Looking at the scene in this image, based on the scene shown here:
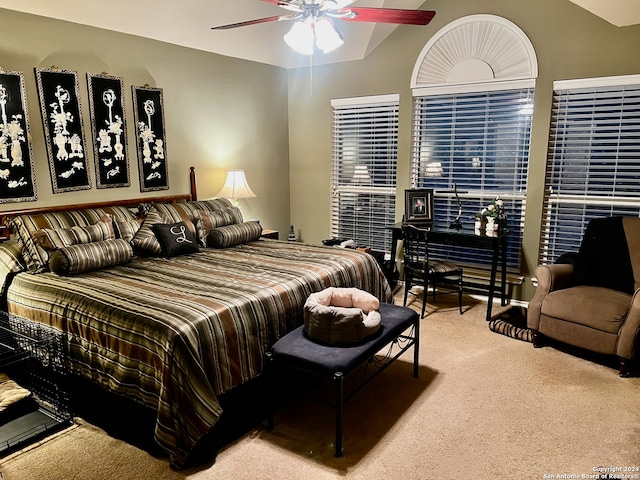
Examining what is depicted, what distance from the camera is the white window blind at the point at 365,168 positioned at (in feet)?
17.2

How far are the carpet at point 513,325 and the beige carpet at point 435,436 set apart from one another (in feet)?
1.49

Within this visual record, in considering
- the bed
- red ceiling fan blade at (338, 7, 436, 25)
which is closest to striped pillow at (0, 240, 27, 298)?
the bed

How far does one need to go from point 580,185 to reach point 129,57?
4.26m

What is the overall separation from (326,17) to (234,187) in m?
2.46

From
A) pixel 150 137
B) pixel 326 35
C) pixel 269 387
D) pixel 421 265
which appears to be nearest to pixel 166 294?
pixel 269 387

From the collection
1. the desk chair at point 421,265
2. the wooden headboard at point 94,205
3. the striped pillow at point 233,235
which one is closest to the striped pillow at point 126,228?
the wooden headboard at point 94,205

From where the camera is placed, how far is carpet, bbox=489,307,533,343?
3820 mm

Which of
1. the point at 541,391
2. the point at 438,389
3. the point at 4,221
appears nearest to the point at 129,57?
the point at 4,221

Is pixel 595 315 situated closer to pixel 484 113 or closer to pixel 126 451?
pixel 484 113

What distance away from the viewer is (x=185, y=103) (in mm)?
4613

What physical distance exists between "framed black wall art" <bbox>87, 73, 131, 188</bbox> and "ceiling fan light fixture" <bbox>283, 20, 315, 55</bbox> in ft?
6.25

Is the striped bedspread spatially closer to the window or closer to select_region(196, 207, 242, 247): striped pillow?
select_region(196, 207, 242, 247): striped pillow

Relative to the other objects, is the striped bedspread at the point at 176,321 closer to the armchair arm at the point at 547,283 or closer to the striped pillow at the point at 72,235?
the striped pillow at the point at 72,235

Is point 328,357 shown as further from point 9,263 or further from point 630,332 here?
point 9,263
